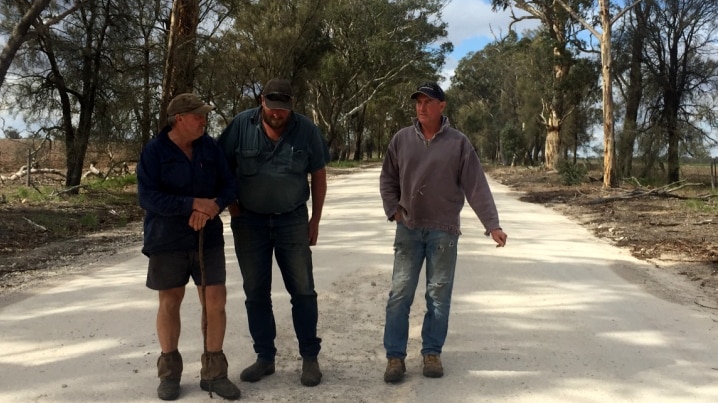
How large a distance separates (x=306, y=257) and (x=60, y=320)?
253 cm

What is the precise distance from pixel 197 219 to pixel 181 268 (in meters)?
0.34

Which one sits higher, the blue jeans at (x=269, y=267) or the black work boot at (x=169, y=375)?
the blue jeans at (x=269, y=267)

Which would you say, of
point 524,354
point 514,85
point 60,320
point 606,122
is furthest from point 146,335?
point 514,85

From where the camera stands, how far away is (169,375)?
11.9 ft

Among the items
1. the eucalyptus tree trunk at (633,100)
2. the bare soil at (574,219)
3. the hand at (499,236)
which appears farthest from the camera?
the eucalyptus tree trunk at (633,100)

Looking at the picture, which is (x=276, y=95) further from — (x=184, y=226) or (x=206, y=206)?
(x=184, y=226)

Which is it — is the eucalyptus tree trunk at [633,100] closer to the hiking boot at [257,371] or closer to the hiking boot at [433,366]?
the hiking boot at [433,366]

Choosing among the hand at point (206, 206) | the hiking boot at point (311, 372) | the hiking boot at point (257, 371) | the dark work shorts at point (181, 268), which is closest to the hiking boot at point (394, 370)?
the hiking boot at point (311, 372)

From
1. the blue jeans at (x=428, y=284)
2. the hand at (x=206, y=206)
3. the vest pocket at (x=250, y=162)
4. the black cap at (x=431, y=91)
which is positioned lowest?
the blue jeans at (x=428, y=284)

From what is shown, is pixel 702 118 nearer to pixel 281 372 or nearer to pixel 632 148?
pixel 632 148

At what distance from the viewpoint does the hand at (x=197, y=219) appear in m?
3.49

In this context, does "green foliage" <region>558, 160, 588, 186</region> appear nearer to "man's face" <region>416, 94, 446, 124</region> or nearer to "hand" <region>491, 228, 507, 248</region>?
"hand" <region>491, 228, 507, 248</region>

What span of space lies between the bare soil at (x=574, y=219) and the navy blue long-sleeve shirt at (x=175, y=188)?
11.8 ft

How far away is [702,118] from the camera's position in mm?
26984
